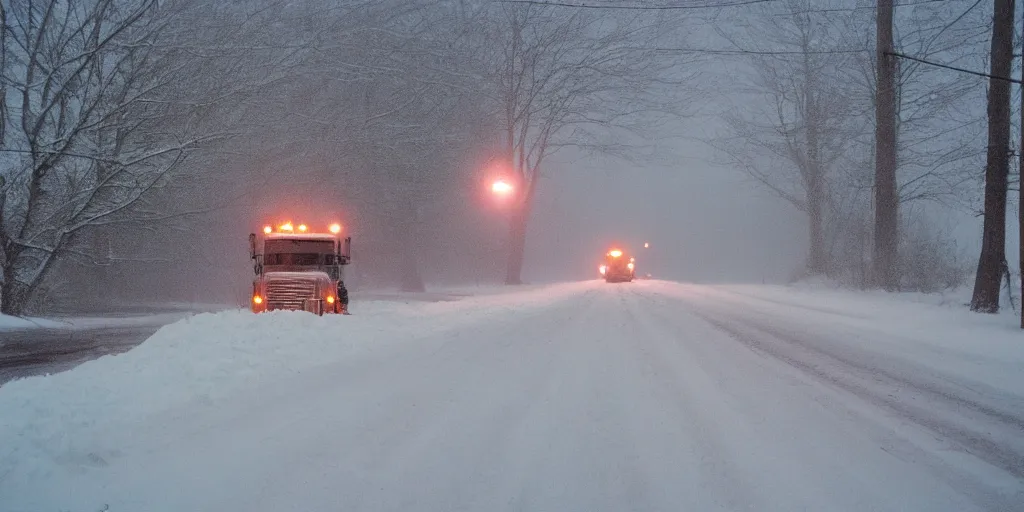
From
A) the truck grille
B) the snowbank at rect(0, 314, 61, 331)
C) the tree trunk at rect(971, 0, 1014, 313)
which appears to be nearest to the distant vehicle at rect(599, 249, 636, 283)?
the tree trunk at rect(971, 0, 1014, 313)

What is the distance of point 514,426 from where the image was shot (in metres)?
5.62

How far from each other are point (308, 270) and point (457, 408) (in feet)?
34.3

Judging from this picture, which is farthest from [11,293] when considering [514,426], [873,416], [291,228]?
[873,416]

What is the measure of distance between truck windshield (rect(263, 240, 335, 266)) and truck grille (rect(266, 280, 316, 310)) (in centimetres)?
116

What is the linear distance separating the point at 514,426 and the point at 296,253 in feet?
38.0

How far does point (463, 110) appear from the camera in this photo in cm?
3219

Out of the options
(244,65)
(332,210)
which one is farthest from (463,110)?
(244,65)

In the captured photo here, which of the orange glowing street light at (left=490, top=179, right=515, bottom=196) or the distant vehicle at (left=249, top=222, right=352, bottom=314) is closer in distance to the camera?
the distant vehicle at (left=249, top=222, right=352, bottom=314)

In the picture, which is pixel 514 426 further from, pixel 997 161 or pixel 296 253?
pixel 997 161

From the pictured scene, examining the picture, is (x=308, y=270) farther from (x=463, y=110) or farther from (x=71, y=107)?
(x=463, y=110)

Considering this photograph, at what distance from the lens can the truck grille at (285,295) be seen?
14562 mm

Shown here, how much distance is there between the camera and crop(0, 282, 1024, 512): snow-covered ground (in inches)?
167

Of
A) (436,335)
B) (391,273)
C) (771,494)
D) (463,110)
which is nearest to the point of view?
(771,494)

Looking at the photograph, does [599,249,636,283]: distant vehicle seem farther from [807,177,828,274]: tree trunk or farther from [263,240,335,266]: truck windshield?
[263,240,335,266]: truck windshield
